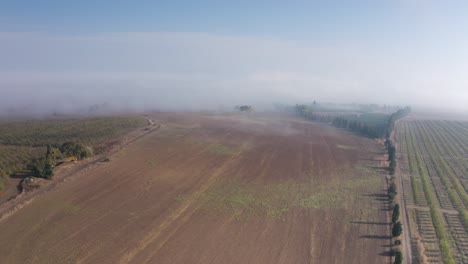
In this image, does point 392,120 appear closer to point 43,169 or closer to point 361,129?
point 361,129

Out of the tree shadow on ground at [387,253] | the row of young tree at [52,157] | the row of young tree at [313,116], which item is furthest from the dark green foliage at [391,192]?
the row of young tree at [313,116]

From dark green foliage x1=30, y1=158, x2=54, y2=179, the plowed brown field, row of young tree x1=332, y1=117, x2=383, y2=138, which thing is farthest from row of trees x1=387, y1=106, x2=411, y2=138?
dark green foliage x1=30, y1=158, x2=54, y2=179

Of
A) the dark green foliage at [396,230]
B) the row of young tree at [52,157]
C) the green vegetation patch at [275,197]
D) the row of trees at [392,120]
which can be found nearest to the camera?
the dark green foliage at [396,230]

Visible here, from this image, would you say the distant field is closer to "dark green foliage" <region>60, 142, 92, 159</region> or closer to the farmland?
"dark green foliage" <region>60, 142, 92, 159</region>

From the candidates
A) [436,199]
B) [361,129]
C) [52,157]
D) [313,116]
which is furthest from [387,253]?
[313,116]

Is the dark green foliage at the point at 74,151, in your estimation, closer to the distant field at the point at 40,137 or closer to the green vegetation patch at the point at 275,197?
the distant field at the point at 40,137

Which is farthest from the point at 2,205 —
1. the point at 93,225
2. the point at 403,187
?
the point at 403,187
